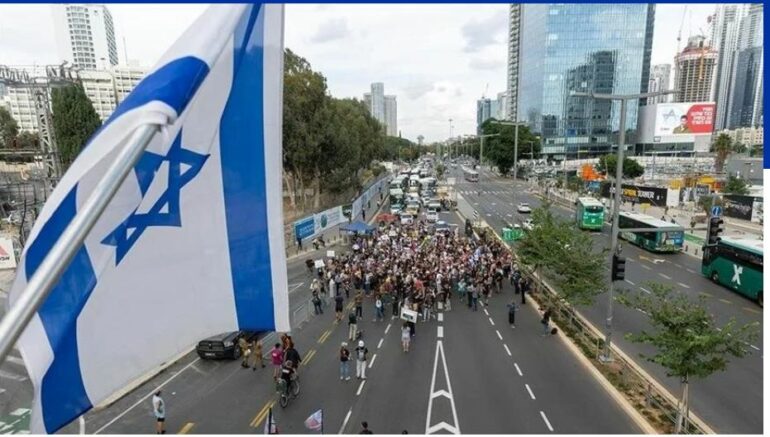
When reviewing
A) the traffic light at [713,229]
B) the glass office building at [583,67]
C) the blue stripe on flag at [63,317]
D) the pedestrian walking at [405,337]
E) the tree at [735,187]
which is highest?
the glass office building at [583,67]

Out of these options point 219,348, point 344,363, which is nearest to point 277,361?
point 344,363

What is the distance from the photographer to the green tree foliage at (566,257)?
56.1 feet

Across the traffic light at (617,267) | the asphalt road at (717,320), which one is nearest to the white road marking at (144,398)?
the traffic light at (617,267)

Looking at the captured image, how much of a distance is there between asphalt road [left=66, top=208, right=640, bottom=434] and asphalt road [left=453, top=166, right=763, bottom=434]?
2.36 m

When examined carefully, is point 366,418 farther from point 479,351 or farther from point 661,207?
point 661,207

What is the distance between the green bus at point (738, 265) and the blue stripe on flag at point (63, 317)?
2306cm

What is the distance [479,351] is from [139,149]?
14.8m

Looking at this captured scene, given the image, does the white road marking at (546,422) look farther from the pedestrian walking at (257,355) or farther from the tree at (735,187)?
the tree at (735,187)

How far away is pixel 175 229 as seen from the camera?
4383 millimetres

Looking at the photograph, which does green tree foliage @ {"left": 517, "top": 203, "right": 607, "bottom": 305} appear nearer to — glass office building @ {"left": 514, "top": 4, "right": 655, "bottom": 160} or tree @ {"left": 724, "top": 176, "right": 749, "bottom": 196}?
tree @ {"left": 724, "top": 176, "right": 749, "bottom": 196}

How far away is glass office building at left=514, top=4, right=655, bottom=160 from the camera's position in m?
106

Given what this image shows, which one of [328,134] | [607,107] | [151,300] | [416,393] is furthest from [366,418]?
[607,107]

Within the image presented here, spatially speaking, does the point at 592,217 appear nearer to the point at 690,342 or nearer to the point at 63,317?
the point at 690,342

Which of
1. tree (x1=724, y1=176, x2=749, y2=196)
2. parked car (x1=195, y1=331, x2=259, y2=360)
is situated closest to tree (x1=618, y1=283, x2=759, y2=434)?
parked car (x1=195, y1=331, x2=259, y2=360)
